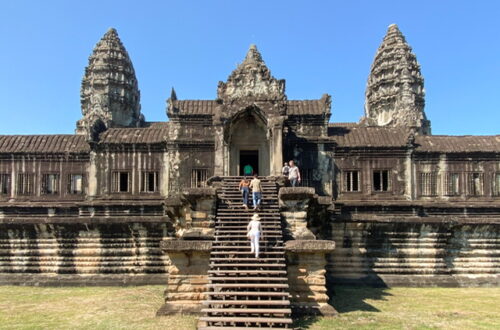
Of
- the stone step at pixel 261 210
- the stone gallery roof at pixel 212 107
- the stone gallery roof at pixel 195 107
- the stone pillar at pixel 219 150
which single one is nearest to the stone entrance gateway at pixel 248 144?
the stone pillar at pixel 219 150

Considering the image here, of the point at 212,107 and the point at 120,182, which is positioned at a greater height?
the point at 212,107

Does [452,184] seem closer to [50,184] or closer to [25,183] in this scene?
[50,184]

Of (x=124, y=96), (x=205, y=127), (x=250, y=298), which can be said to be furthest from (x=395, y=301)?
(x=124, y=96)

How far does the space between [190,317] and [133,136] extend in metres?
15.6

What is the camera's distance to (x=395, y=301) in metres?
14.9

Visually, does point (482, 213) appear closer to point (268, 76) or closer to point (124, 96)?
point (268, 76)

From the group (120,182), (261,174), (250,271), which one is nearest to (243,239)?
(250,271)

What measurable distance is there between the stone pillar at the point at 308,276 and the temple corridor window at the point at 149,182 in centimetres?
1375

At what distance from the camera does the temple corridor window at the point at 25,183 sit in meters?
25.6

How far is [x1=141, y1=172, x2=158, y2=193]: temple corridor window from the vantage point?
80.5 ft

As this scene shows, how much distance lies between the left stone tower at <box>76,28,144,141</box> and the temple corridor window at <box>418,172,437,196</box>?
101ft

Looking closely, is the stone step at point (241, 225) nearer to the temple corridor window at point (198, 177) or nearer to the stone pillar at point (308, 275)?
the stone pillar at point (308, 275)

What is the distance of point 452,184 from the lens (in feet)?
80.8

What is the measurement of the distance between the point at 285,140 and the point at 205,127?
4.50 m
